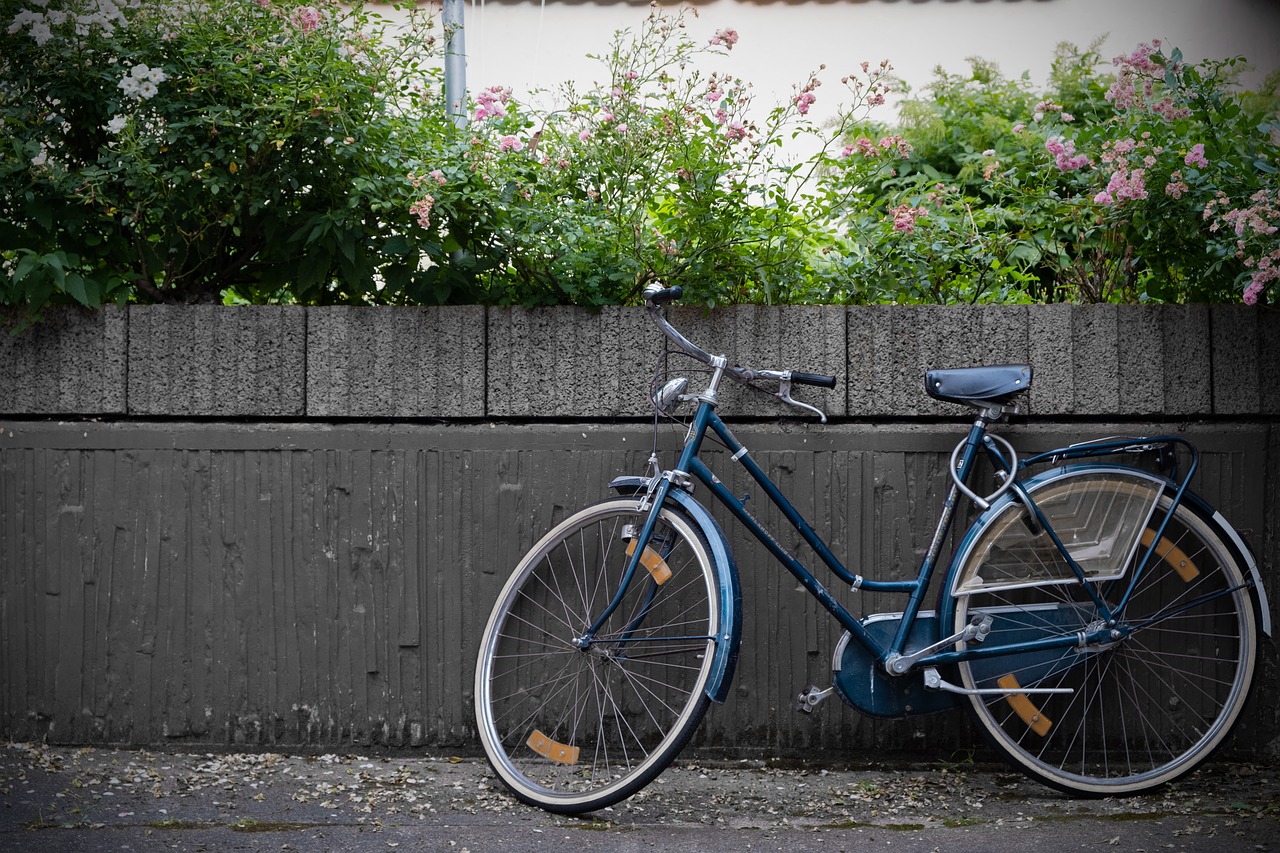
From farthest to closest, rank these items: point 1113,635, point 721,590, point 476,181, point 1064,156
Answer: point 1064,156
point 476,181
point 1113,635
point 721,590

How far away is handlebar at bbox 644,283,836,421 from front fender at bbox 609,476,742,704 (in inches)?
14.4

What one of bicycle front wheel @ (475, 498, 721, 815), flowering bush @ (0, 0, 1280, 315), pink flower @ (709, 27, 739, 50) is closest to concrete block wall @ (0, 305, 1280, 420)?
flowering bush @ (0, 0, 1280, 315)

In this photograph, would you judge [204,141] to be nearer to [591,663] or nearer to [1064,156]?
[591,663]

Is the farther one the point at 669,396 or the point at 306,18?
the point at 306,18

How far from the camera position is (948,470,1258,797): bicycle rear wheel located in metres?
2.64

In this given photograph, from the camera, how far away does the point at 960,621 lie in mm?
2627

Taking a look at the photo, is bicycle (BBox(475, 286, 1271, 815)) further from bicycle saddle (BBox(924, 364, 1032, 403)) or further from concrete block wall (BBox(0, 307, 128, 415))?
concrete block wall (BBox(0, 307, 128, 415))

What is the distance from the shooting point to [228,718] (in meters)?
2.94

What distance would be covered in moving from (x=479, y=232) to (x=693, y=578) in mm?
1245

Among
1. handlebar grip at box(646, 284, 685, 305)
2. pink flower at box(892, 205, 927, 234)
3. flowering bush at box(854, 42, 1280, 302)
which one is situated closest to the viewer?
handlebar grip at box(646, 284, 685, 305)

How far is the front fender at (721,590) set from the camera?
2436 mm

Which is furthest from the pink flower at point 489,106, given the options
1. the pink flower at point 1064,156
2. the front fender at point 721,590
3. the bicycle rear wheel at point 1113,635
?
the bicycle rear wheel at point 1113,635

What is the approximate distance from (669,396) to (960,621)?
101 cm

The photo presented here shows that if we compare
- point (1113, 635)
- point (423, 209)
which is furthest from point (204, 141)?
point (1113, 635)
